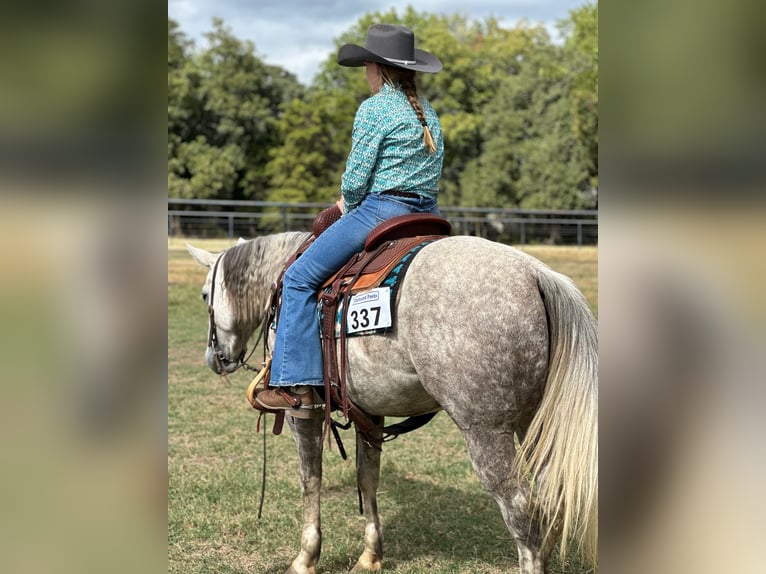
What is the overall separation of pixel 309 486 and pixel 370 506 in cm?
38

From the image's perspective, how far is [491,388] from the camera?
2693mm

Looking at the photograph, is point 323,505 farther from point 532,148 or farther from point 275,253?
point 532,148

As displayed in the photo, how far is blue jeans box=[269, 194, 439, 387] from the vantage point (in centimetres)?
327

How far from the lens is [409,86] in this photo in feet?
10.9

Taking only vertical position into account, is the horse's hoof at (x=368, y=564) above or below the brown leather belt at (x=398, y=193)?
below

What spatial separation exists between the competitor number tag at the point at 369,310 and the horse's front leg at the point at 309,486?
775 millimetres

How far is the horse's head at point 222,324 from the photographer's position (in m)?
4.31

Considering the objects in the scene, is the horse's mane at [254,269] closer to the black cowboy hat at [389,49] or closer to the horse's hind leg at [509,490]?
the black cowboy hat at [389,49]

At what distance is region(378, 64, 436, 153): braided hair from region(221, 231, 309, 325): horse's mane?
1.14m

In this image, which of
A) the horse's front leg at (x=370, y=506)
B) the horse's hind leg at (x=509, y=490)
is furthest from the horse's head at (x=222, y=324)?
the horse's hind leg at (x=509, y=490)
